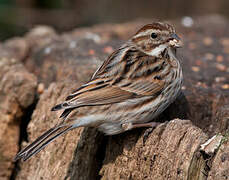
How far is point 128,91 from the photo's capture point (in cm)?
485

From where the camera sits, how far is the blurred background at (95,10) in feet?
37.5

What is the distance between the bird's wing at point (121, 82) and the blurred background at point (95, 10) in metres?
6.29

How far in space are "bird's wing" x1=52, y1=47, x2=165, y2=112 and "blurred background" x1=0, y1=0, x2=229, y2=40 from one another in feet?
20.6

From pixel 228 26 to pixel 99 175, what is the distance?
4688 mm

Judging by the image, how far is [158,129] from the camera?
4297 mm

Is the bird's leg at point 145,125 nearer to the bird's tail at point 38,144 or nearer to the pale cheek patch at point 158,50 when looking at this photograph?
the bird's tail at point 38,144

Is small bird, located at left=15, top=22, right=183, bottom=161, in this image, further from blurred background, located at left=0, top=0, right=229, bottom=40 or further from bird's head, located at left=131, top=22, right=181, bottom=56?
blurred background, located at left=0, top=0, right=229, bottom=40

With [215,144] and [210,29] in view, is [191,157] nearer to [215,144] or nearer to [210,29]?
[215,144]

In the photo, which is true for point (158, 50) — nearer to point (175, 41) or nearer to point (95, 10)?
point (175, 41)

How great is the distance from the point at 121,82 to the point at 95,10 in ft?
26.8

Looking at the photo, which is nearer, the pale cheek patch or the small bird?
the small bird

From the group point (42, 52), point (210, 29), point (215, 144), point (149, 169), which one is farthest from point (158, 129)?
point (210, 29)

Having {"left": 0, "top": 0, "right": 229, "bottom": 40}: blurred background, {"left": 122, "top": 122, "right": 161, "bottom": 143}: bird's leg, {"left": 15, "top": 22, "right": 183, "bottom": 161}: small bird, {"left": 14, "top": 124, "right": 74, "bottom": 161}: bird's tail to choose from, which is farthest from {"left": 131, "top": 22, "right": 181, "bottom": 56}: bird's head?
{"left": 0, "top": 0, "right": 229, "bottom": 40}: blurred background

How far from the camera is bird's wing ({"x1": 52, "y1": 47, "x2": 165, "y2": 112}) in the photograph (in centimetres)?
469
